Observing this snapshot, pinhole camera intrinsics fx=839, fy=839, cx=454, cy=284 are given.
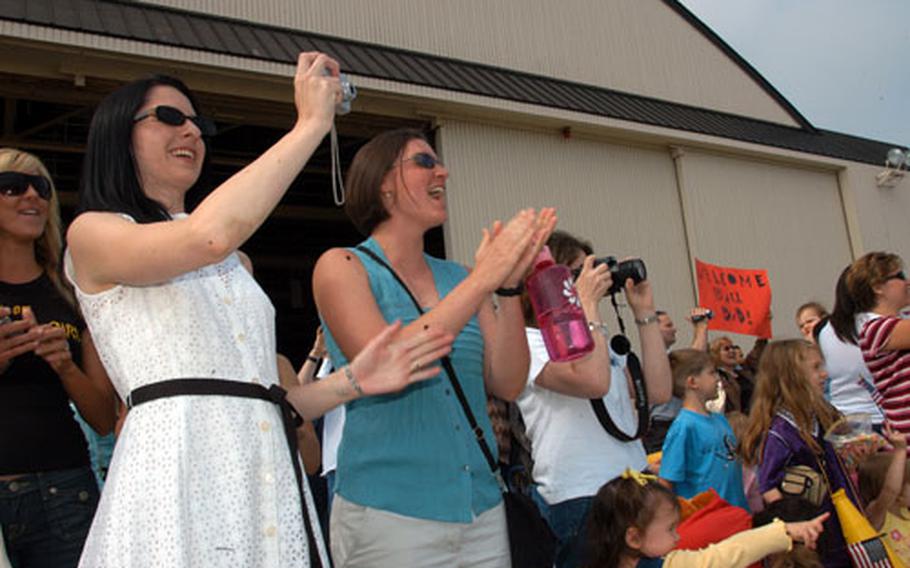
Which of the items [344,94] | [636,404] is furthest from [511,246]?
[636,404]

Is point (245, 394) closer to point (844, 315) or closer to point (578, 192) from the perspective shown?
point (844, 315)

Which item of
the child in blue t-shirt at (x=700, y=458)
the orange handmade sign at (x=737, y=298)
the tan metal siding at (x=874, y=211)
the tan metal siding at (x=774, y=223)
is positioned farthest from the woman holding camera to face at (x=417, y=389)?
the tan metal siding at (x=874, y=211)

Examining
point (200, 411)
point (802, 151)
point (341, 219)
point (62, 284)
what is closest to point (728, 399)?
point (62, 284)

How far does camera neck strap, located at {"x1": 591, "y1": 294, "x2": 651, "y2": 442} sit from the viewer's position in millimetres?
3234

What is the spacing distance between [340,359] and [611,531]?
137 centimetres

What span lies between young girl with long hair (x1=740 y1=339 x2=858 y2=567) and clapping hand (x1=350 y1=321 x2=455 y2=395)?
271 centimetres

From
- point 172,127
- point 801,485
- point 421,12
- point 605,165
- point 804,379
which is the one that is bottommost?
point 801,485

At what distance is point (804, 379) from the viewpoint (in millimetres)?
4172

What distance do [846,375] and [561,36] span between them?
797cm

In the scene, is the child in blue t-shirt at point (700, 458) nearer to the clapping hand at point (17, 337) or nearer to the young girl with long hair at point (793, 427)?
the young girl with long hair at point (793, 427)

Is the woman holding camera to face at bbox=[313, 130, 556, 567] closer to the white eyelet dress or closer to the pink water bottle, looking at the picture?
the pink water bottle

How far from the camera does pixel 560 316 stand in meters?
2.69

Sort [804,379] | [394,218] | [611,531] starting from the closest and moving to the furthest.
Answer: [394,218], [611,531], [804,379]

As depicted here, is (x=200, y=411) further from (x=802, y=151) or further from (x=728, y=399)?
(x=802, y=151)
